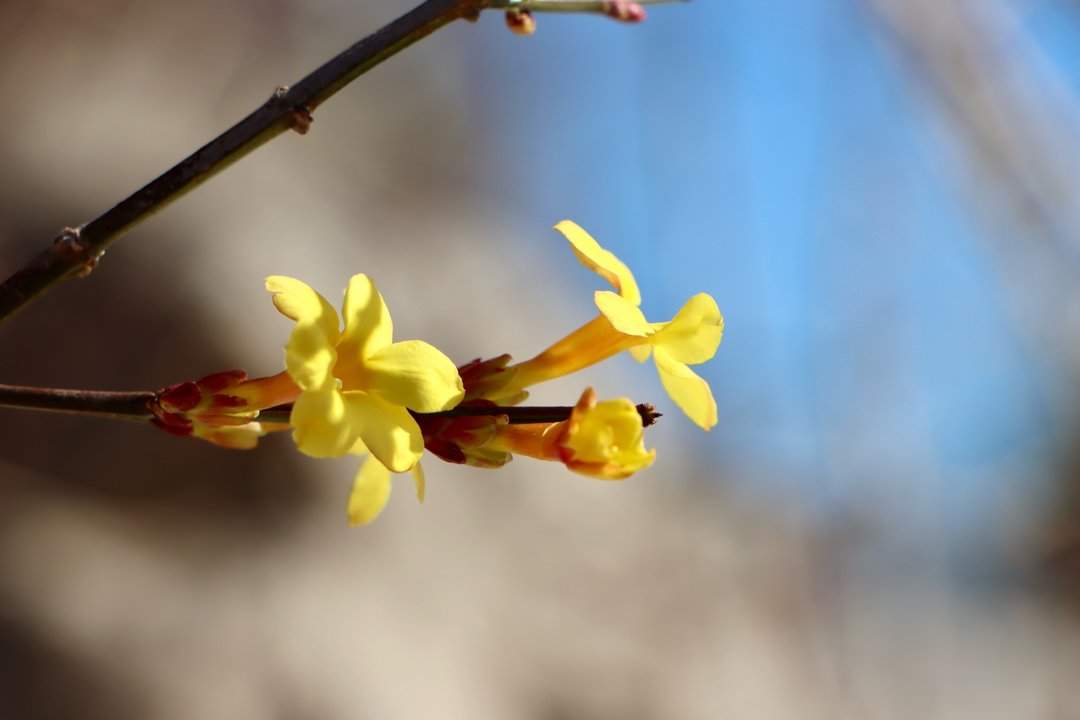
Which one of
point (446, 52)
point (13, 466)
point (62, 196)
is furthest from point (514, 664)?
point (446, 52)

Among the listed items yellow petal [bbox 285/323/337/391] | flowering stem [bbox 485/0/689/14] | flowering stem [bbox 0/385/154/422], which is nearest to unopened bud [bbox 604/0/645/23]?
flowering stem [bbox 485/0/689/14]

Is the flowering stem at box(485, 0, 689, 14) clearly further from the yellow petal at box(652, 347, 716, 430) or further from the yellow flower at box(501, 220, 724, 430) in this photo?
the yellow petal at box(652, 347, 716, 430)

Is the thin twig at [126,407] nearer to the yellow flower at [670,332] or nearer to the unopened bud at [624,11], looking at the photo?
the yellow flower at [670,332]

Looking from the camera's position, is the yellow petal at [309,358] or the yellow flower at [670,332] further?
the yellow flower at [670,332]

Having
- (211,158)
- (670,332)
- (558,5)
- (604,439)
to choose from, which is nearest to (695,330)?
(670,332)

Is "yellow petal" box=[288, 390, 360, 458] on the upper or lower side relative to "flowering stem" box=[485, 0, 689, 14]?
lower

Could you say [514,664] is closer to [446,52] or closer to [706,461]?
[706,461]

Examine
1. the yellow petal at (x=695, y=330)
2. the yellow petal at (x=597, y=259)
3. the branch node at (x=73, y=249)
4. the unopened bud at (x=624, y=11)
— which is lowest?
the branch node at (x=73, y=249)

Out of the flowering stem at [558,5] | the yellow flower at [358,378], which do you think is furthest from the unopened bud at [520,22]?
the yellow flower at [358,378]
